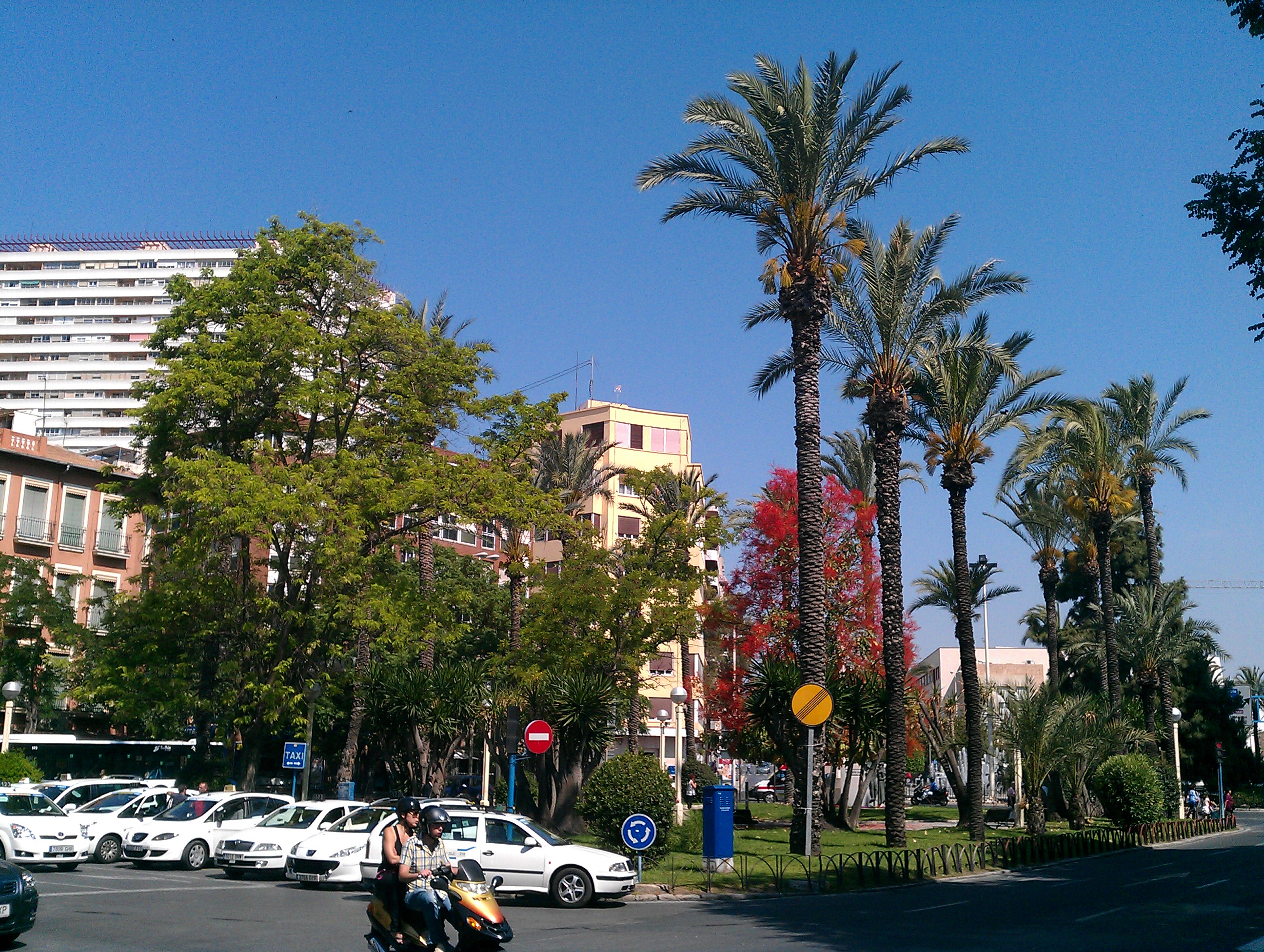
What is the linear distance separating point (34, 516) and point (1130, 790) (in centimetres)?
4278

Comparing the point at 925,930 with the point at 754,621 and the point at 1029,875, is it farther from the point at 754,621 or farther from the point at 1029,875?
the point at 754,621

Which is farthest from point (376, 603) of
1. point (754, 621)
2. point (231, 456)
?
point (754, 621)

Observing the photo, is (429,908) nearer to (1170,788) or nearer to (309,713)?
(309,713)

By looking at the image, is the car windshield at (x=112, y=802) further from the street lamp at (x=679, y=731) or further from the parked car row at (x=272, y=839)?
the street lamp at (x=679, y=731)

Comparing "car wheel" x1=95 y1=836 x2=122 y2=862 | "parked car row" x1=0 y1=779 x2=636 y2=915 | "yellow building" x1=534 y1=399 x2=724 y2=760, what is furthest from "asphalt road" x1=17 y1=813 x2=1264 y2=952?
"yellow building" x1=534 y1=399 x2=724 y2=760

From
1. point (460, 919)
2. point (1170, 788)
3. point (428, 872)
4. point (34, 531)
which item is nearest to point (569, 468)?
point (34, 531)

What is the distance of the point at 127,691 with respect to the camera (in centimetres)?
3189

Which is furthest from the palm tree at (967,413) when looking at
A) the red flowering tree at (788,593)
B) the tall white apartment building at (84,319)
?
the tall white apartment building at (84,319)

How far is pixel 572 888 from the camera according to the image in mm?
18453

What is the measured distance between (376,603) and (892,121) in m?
17.9

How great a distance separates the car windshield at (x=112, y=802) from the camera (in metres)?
25.0

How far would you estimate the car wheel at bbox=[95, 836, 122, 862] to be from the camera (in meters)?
24.4

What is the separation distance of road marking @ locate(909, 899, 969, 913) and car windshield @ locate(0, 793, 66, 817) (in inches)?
657

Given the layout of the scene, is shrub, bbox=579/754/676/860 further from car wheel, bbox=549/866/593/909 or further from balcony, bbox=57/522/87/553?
balcony, bbox=57/522/87/553
